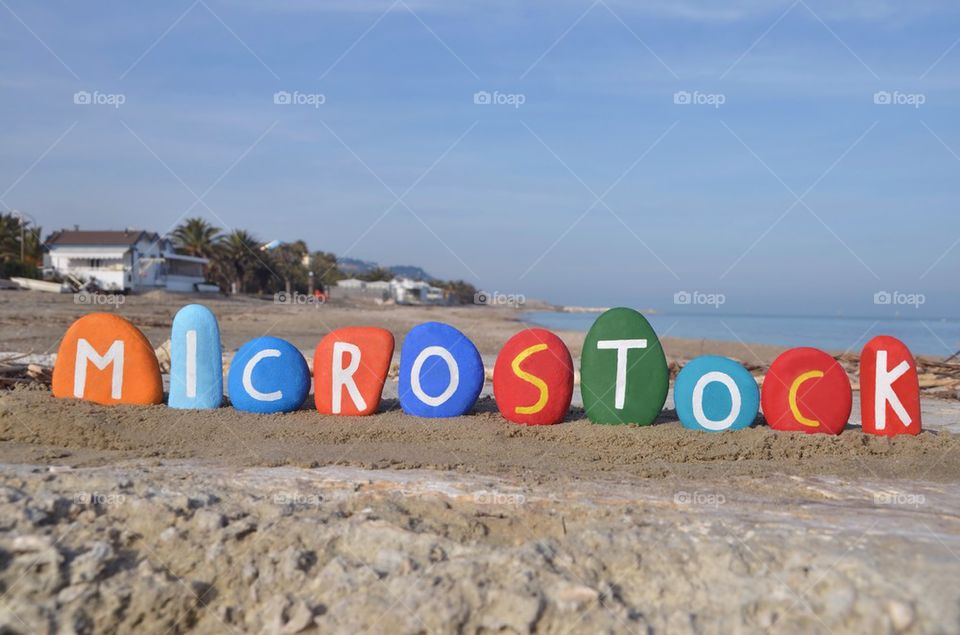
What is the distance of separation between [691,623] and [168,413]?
565 cm

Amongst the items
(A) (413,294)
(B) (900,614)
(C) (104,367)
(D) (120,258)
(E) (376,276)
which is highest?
(E) (376,276)

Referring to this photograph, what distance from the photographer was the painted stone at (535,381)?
313 inches

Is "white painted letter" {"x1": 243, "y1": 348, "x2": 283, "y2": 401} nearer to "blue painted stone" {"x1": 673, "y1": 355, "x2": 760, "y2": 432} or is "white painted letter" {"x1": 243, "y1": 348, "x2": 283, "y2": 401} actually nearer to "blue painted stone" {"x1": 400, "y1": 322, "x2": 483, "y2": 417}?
"blue painted stone" {"x1": 400, "y1": 322, "x2": 483, "y2": 417}

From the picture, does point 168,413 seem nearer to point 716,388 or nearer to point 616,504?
point 616,504

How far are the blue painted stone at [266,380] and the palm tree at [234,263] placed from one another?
49.7 m

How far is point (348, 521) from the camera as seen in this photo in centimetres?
452

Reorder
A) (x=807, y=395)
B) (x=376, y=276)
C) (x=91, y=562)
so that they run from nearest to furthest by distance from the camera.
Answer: (x=91, y=562) → (x=807, y=395) → (x=376, y=276)

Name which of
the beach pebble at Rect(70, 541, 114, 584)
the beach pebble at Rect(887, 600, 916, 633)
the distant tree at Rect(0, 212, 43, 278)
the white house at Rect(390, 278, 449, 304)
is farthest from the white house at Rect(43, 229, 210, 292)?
the beach pebble at Rect(887, 600, 916, 633)

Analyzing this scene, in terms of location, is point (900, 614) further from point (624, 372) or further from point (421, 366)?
point (421, 366)

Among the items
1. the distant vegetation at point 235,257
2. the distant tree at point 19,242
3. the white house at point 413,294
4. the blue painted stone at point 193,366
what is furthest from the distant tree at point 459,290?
the blue painted stone at point 193,366

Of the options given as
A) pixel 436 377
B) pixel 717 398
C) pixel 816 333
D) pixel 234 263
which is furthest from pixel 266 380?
pixel 234 263

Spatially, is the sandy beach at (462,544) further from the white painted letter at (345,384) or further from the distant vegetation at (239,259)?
the distant vegetation at (239,259)

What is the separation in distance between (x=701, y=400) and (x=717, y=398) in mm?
155

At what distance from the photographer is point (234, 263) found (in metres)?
56.4
